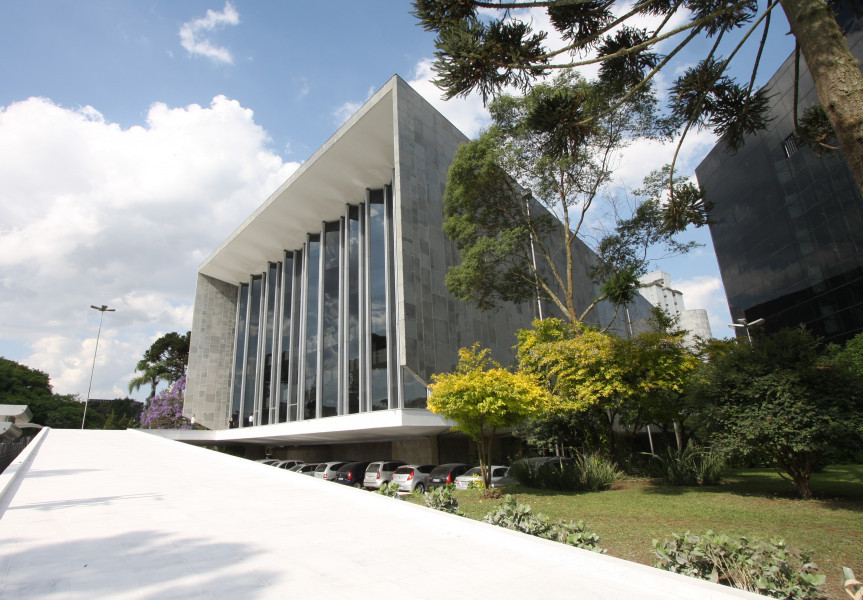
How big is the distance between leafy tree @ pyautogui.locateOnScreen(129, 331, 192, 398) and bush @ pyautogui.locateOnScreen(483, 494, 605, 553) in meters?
48.5

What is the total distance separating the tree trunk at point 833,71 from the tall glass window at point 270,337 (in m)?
32.6

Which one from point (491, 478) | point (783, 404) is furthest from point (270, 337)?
point (783, 404)

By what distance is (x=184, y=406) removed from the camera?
1559 inches

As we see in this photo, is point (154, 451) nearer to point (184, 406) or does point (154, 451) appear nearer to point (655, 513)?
point (655, 513)

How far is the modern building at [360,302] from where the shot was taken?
2180 cm

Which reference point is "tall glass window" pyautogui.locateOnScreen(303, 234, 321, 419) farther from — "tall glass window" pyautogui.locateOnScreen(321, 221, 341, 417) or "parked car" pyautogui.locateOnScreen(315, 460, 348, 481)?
"parked car" pyautogui.locateOnScreen(315, 460, 348, 481)

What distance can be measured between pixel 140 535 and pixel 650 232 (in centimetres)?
2067

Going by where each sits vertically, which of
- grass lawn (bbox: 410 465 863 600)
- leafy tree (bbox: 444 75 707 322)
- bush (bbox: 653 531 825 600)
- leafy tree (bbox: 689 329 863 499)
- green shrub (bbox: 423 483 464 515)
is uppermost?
leafy tree (bbox: 444 75 707 322)

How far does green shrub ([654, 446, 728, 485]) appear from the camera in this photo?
1467cm

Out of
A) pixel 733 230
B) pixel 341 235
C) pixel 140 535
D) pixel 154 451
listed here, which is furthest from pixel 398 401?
pixel 733 230

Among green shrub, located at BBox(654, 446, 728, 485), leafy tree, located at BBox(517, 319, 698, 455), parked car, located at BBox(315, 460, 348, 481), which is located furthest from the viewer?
parked car, located at BBox(315, 460, 348, 481)

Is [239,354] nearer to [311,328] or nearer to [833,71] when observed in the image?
[311,328]

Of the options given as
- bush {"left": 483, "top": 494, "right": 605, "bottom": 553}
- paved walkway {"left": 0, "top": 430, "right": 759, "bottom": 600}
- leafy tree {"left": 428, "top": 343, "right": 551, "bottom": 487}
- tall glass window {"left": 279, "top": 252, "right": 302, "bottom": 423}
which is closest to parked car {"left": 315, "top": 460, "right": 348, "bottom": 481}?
tall glass window {"left": 279, "top": 252, "right": 302, "bottom": 423}

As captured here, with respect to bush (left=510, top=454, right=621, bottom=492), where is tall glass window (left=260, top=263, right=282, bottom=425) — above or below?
above
